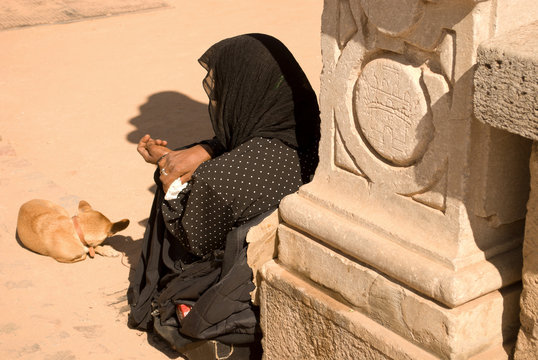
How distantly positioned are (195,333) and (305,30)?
6325 millimetres

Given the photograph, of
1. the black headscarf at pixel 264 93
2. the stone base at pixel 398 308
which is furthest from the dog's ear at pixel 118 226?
the stone base at pixel 398 308

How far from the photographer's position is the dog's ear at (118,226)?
15.9 feet

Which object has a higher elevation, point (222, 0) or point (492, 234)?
point (492, 234)

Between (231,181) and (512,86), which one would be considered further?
(231,181)

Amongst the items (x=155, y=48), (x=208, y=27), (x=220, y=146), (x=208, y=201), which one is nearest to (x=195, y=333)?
(x=208, y=201)

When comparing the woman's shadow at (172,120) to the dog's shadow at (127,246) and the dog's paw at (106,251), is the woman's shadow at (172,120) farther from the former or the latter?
the dog's paw at (106,251)

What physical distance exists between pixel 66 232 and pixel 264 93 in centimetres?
181

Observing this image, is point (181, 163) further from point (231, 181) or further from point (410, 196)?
point (410, 196)

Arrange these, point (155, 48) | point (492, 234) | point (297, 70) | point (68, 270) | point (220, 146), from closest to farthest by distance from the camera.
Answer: point (492, 234)
point (297, 70)
point (220, 146)
point (68, 270)
point (155, 48)

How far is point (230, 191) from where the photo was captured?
361 centimetres

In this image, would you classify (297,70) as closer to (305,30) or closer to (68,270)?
(68,270)

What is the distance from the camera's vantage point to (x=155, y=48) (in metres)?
8.97

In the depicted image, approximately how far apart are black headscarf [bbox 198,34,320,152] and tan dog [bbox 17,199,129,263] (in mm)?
1380

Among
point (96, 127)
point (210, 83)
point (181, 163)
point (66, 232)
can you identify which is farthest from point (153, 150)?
point (96, 127)
